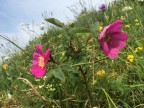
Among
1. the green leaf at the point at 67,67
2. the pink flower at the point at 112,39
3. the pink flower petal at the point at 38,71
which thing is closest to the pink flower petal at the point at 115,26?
the pink flower at the point at 112,39

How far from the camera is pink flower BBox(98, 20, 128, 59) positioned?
4.76 feet

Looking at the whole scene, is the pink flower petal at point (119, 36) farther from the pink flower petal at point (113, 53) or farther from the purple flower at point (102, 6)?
the purple flower at point (102, 6)

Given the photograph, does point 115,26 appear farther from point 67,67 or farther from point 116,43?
point 67,67

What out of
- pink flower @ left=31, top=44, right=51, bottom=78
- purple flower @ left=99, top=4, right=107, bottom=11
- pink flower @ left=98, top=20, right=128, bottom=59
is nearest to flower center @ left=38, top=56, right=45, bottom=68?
pink flower @ left=31, top=44, right=51, bottom=78

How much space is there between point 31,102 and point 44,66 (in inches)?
36.8

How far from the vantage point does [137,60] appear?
217cm

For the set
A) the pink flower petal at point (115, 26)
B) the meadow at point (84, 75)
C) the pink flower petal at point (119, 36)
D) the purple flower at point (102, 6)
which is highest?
the purple flower at point (102, 6)

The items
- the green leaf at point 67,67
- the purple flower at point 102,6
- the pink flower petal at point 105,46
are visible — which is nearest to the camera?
the pink flower petal at point 105,46

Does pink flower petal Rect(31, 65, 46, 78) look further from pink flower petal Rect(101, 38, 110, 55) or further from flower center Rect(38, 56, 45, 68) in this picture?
pink flower petal Rect(101, 38, 110, 55)

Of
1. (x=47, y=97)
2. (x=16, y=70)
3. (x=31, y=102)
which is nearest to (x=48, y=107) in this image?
(x=47, y=97)

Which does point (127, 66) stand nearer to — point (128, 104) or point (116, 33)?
point (128, 104)

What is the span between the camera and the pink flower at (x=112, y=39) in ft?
4.76

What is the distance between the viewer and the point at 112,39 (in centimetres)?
152

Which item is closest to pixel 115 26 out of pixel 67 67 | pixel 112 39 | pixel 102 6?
pixel 112 39
